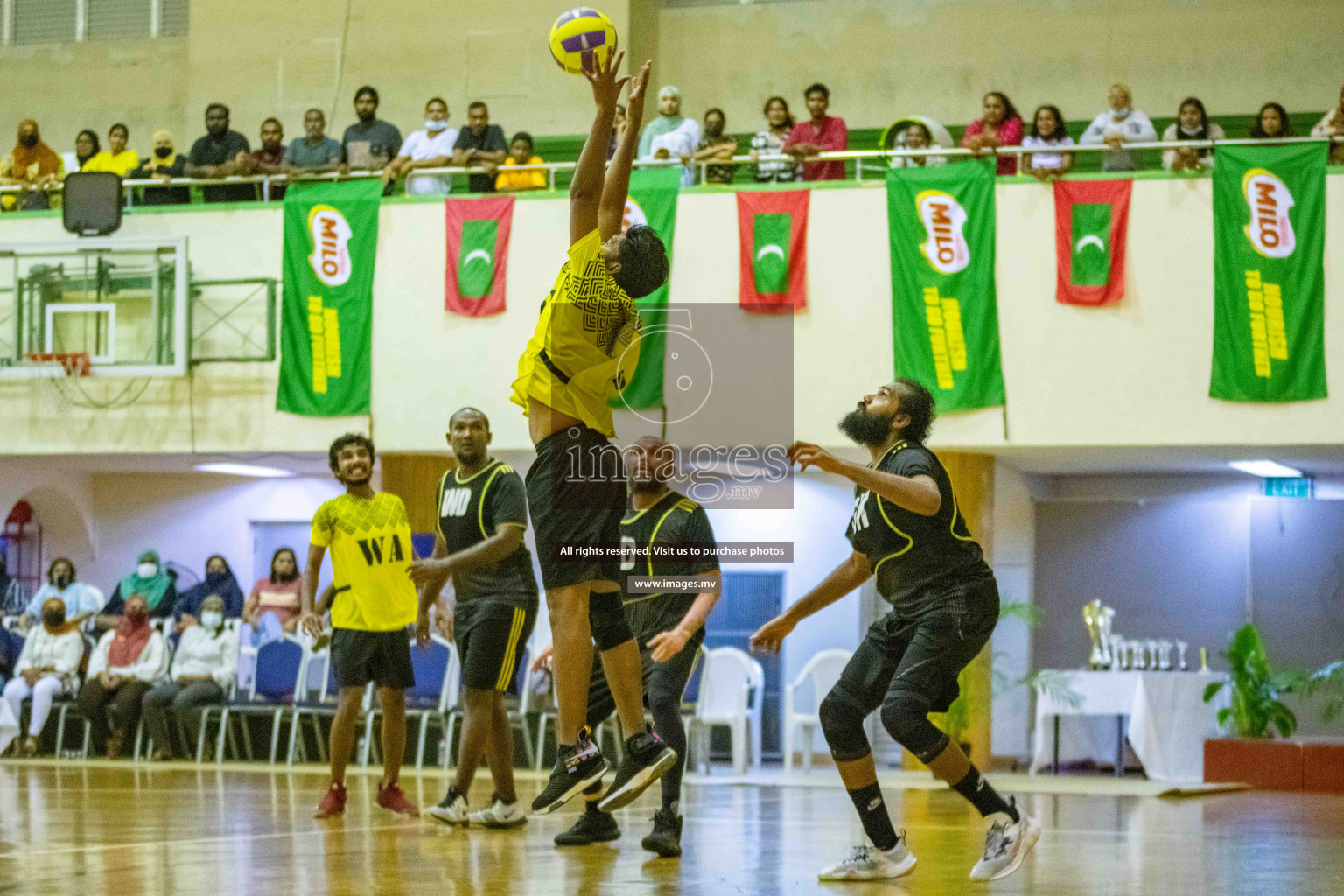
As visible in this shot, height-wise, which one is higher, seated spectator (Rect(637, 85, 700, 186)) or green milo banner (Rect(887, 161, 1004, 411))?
seated spectator (Rect(637, 85, 700, 186))

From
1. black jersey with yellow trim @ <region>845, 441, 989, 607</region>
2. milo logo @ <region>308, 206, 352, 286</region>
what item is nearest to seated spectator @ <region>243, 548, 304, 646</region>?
milo logo @ <region>308, 206, 352, 286</region>

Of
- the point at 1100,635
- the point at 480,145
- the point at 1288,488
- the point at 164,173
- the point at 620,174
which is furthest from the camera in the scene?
the point at 1288,488

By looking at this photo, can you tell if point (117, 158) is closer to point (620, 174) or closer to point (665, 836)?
point (665, 836)

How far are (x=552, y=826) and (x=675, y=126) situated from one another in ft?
25.9

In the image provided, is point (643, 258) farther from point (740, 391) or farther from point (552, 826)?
point (740, 391)

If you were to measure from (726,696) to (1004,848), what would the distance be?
867cm

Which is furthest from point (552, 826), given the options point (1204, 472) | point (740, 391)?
point (1204, 472)

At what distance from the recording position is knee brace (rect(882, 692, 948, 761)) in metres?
5.39

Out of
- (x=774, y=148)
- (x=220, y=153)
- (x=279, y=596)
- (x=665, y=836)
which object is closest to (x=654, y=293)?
(x=774, y=148)

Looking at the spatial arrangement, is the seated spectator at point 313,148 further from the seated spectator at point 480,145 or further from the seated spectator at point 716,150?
the seated spectator at point 716,150

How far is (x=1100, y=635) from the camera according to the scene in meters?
13.4

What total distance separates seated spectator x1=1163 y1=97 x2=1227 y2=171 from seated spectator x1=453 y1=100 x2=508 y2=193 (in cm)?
575

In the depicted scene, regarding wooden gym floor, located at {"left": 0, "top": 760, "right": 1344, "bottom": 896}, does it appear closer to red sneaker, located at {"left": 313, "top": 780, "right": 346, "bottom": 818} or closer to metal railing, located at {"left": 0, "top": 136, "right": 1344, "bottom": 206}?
red sneaker, located at {"left": 313, "top": 780, "right": 346, "bottom": 818}

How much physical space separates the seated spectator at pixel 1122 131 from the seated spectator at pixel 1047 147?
0.78 ft
